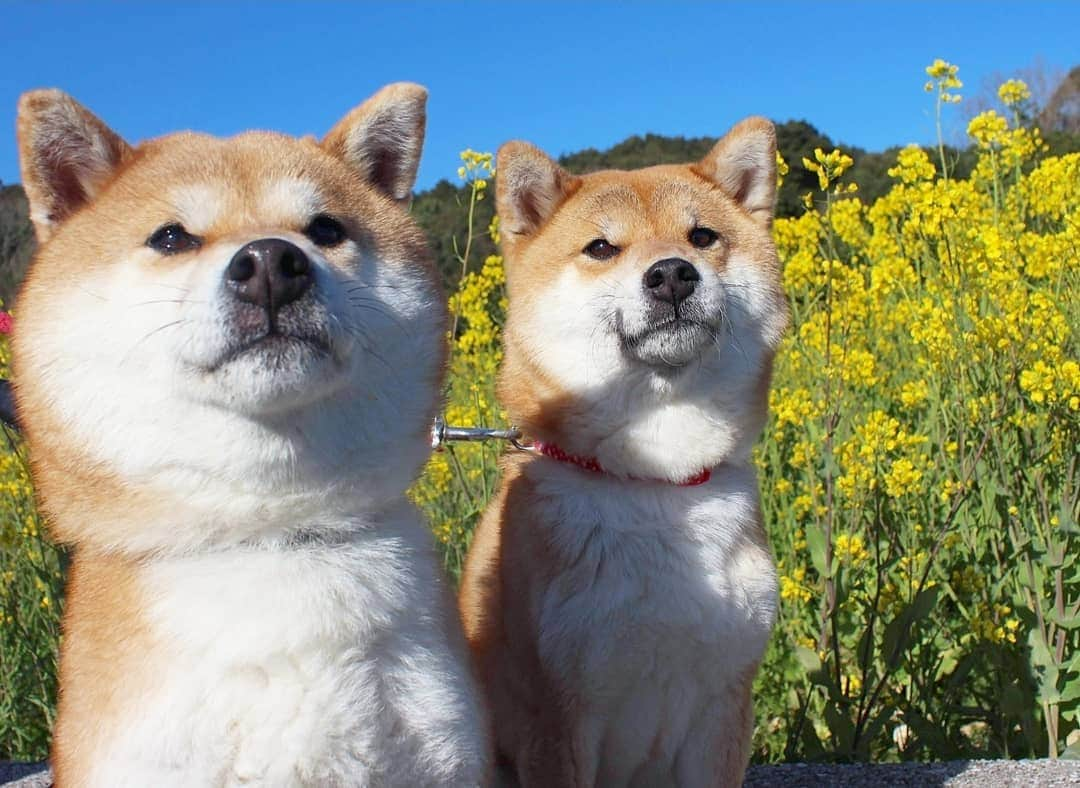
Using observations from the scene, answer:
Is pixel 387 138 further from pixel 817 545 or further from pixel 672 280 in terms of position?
pixel 817 545

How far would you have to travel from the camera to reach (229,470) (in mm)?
1899

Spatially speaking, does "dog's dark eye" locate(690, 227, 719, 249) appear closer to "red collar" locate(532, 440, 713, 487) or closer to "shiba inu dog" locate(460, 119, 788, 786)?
"shiba inu dog" locate(460, 119, 788, 786)

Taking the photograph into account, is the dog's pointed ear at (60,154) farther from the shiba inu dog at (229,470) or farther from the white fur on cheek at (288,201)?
the white fur on cheek at (288,201)

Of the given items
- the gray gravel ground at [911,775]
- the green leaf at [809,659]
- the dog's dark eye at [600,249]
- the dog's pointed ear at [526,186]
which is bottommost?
the gray gravel ground at [911,775]

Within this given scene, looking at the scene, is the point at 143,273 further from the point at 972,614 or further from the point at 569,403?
the point at 972,614

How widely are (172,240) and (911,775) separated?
8.39 feet

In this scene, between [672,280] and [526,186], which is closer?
[672,280]

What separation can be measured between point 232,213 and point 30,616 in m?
2.93

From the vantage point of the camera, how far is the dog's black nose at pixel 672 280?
299 centimetres

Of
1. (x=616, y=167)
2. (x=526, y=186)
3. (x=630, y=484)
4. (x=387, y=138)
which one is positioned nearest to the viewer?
(x=387, y=138)

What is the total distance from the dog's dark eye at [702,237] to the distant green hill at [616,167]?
3.27ft

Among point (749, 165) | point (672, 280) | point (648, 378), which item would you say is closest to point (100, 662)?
point (648, 378)

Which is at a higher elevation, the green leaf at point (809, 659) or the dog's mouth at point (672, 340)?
the dog's mouth at point (672, 340)

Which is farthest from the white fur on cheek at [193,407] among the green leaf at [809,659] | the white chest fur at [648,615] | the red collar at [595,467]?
the green leaf at [809,659]
